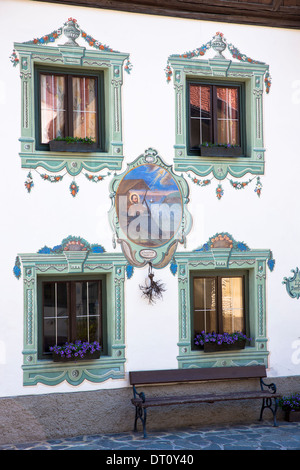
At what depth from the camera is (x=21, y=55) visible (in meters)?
9.71

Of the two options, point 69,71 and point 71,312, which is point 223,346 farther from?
point 69,71

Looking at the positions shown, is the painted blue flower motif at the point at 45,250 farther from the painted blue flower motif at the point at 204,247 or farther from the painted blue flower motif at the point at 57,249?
the painted blue flower motif at the point at 204,247

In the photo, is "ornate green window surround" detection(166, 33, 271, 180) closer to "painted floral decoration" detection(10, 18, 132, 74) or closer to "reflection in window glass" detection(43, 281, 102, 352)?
"painted floral decoration" detection(10, 18, 132, 74)

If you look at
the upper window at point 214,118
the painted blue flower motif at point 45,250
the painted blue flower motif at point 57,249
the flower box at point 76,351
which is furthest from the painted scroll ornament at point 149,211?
the flower box at point 76,351

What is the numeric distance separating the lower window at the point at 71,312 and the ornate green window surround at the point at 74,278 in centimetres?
11

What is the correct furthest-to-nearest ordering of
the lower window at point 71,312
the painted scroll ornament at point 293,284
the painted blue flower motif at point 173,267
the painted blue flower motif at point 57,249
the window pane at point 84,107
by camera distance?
the painted scroll ornament at point 293,284 → the painted blue flower motif at point 173,267 → the window pane at point 84,107 → the lower window at point 71,312 → the painted blue flower motif at point 57,249

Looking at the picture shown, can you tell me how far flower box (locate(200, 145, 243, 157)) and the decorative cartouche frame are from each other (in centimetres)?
7

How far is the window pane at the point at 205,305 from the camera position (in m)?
10.7

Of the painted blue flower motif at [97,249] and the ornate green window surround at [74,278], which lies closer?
the ornate green window surround at [74,278]

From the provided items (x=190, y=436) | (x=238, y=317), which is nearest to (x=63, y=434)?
(x=190, y=436)

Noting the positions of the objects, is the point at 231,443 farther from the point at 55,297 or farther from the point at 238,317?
the point at 55,297

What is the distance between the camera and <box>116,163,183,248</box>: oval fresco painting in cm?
1030

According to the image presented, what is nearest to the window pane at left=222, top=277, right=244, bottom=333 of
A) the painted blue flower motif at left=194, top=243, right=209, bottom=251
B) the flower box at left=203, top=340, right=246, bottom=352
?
the flower box at left=203, top=340, right=246, bottom=352

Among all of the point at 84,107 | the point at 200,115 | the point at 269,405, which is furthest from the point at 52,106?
the point at 269,405
